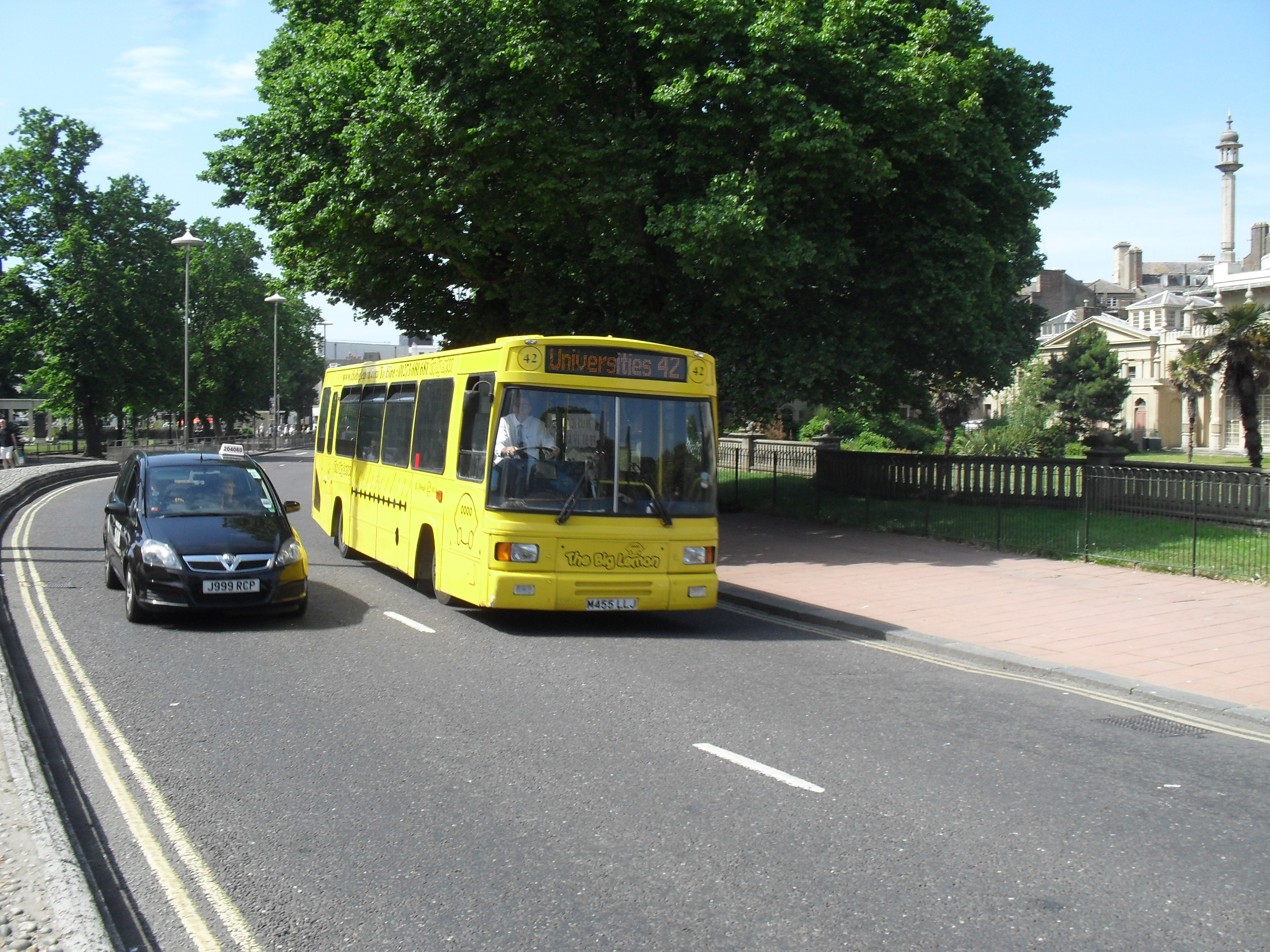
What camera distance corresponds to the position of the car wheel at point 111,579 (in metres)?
13.3

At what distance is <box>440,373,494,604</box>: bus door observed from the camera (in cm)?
1130

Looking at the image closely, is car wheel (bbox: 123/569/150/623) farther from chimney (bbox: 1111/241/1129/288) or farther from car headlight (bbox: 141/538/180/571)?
chimney (bbox: 1111/241/1129/288)

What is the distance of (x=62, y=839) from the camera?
4.98 metres

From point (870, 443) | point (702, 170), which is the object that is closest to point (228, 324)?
point (870, 443)

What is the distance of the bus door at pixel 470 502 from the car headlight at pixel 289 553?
156 centimetres

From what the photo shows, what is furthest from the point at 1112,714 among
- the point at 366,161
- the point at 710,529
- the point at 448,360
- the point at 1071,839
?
the point at 366,161

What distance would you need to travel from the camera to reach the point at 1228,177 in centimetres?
9744

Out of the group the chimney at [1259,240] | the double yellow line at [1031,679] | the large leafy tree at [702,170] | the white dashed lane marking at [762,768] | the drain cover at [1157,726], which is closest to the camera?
the white dashed lane marking at [762,768]

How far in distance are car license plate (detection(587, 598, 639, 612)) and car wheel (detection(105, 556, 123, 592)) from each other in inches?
231

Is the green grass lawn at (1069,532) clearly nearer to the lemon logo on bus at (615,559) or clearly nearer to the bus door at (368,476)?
the lemon logo on bus at (615,559)

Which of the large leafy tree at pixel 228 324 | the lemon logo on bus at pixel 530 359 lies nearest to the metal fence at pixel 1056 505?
the lemon logo on bus at pixel 530 359

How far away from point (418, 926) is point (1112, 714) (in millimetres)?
5962

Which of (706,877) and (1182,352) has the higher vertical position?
(1182,352)

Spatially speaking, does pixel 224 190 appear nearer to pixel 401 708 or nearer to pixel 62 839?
pixel 401 708
